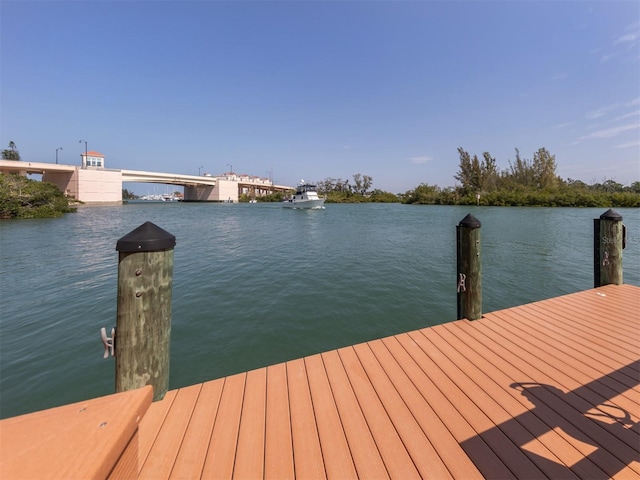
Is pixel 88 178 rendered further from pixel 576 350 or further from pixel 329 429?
pixel 576 350

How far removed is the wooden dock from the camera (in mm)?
1485

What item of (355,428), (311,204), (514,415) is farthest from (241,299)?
(311,204)

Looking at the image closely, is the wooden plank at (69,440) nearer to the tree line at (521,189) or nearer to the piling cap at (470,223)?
the piling cap at (470,223)

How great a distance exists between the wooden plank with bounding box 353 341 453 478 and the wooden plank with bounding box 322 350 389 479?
0.20 meters

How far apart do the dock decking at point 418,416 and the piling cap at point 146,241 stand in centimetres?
115

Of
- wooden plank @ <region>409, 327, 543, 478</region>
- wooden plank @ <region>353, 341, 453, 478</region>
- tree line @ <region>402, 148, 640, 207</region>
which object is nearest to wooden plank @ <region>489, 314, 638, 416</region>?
wooden plank @ <region>409, 327, 543, 478</region>

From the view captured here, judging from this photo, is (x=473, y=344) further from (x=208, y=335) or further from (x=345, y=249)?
(x=345, y=249)

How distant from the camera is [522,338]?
2.94 meters

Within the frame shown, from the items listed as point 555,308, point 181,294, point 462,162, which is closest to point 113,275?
point 181,294

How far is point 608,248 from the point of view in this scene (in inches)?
181

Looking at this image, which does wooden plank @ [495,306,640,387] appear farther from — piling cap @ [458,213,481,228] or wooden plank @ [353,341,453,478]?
wooden plank @ [353,341,453,478]

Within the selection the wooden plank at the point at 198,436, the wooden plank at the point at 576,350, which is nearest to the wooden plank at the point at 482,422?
the wooden plank at the point at 576,350

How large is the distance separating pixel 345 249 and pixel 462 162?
56.6 m

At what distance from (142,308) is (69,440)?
117 centimetres
